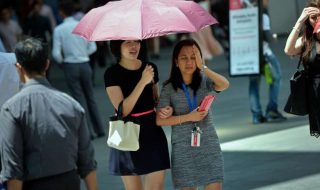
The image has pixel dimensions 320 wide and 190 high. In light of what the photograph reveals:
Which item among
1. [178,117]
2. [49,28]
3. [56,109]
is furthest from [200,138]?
[49,28]

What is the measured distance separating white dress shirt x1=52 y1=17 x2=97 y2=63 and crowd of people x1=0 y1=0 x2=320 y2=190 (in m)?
4.91

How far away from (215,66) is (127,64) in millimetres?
15640

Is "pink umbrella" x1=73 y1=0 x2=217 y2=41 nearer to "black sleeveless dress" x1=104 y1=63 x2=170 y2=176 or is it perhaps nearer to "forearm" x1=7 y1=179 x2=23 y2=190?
"black sleeveless dress" x1=104 y1=63 x2=170 y2=176

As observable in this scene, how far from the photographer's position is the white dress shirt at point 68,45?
41.7 ft

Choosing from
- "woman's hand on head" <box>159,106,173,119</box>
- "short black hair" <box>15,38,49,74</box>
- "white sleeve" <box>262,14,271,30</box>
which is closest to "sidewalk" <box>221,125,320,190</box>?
"white sleeve" <box>262,14,271,30</box>

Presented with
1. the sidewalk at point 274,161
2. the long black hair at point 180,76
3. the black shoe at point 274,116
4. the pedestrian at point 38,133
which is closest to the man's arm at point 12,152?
the pedestrian at point 38,133

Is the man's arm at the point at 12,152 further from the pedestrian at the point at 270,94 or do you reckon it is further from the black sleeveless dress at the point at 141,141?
the pedestrian at the point at 270,94

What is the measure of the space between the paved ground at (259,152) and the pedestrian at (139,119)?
2.25 m

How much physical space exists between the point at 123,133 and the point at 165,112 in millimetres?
355

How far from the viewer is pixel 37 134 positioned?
475 centimetres

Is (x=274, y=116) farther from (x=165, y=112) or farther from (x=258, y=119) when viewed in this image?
(x=165, y=112)

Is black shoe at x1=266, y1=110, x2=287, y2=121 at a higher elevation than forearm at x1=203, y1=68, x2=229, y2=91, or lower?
lower

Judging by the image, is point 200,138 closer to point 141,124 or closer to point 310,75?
point 141,124

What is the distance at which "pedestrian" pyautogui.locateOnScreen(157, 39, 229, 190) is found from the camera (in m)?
6.58
